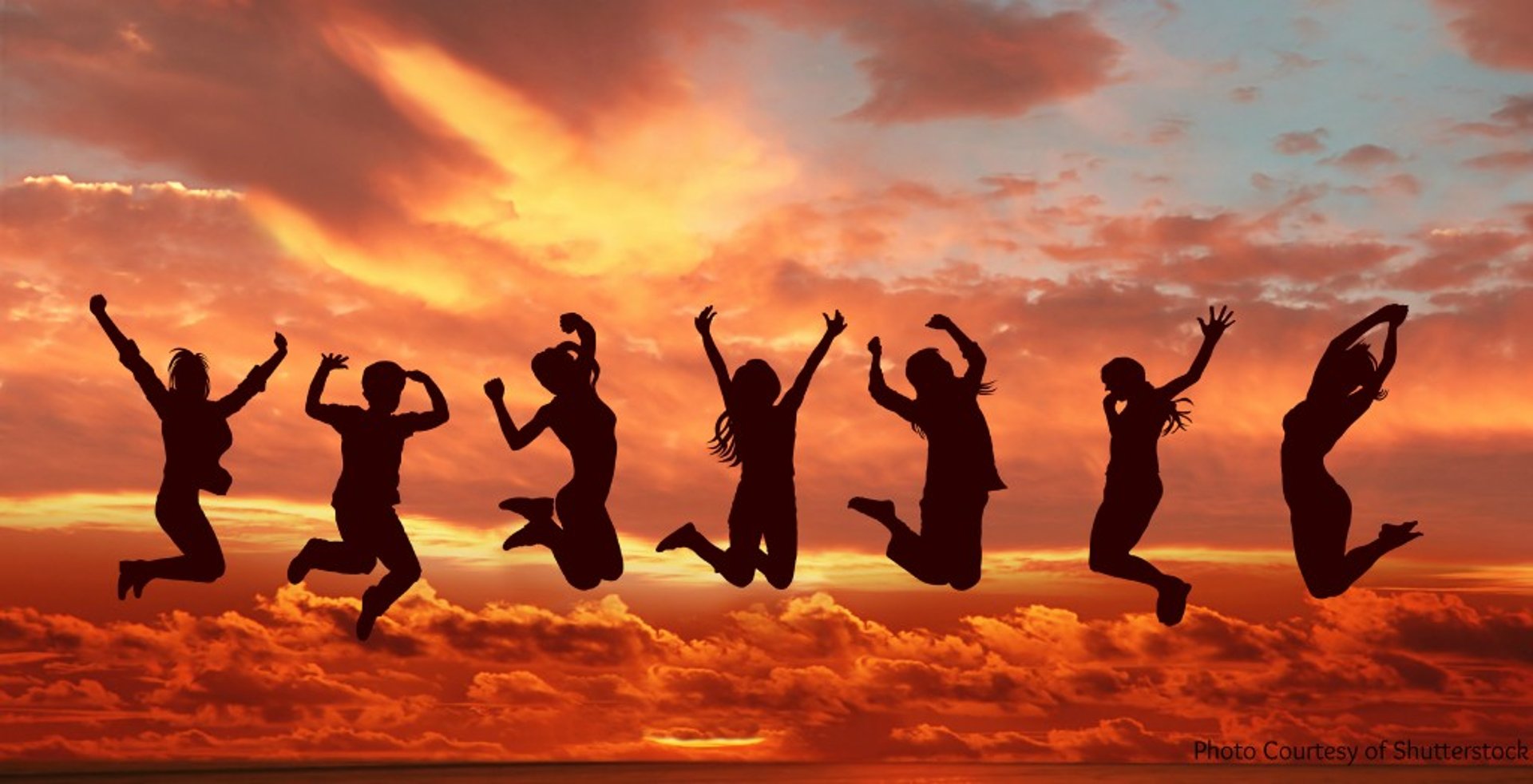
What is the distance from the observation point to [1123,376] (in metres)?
17.9

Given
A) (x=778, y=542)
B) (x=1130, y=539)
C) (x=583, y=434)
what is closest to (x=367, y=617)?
(x=583, y=434)

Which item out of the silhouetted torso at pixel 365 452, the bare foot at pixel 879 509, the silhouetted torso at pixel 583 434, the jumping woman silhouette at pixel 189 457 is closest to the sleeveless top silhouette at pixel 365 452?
the silhouetted torso at pixel 365 452

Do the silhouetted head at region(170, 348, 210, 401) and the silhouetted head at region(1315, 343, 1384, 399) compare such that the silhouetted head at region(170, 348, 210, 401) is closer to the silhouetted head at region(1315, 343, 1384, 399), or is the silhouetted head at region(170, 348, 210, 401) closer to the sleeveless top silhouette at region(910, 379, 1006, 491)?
the sleeveless top silhouette at region(910, 379, 1006, 491)

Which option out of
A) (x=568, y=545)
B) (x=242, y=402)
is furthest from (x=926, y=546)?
(x=242, y=402)

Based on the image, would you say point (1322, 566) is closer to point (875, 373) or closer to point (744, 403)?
point (875, 373)

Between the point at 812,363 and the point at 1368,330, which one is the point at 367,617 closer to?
the point at 812,363

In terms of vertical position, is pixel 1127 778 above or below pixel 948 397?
below

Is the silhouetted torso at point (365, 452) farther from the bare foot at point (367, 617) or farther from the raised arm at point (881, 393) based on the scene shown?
the raised arm at point (881, 393)

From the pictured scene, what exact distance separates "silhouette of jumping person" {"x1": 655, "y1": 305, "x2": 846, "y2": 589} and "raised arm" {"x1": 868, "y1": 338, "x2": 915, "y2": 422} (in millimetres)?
924

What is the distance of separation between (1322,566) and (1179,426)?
9.76ft

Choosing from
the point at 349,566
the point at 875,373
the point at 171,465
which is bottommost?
the point at 349,566

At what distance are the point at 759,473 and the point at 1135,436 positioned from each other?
4.96m

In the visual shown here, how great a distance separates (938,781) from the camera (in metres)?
18.5

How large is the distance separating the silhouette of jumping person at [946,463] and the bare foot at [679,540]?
2743 mm
